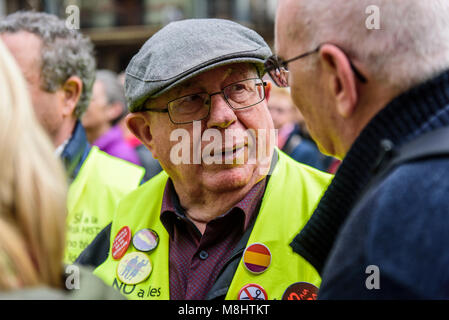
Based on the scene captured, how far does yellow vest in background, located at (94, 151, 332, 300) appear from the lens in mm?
1798

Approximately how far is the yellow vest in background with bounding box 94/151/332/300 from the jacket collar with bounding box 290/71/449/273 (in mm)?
388

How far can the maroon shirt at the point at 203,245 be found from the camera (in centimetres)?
190

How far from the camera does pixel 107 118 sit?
17.9ft

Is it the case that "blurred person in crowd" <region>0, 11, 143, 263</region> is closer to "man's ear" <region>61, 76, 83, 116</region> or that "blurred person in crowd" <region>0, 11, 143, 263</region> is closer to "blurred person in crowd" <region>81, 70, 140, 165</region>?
"man's ear" <region>61, 76, 83, 116</region>

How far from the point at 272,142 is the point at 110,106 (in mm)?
3697

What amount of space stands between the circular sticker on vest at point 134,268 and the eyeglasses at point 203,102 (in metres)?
0.56

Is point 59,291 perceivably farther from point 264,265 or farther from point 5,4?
point 5,4

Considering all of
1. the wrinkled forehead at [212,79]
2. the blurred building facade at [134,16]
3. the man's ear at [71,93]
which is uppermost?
the wrinkled forehead at [212,79]

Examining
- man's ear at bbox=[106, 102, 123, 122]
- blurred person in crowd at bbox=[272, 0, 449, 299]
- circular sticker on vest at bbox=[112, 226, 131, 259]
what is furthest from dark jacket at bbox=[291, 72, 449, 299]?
man's ear at bbox=[106, 102, 123, 122]

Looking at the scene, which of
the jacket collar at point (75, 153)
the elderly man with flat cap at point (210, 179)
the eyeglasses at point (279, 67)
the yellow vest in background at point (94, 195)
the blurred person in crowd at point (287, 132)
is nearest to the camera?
the eyeglasses at point (279, 67)

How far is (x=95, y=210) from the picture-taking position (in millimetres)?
2670

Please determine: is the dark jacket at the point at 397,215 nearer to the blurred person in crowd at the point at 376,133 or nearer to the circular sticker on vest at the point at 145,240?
the blurred person in crowd at the point at 376,133

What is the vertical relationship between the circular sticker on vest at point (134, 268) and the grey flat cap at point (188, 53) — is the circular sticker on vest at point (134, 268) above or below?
below

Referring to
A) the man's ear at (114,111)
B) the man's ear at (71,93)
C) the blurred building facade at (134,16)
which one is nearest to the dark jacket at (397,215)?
the man's ear at (71,93)
